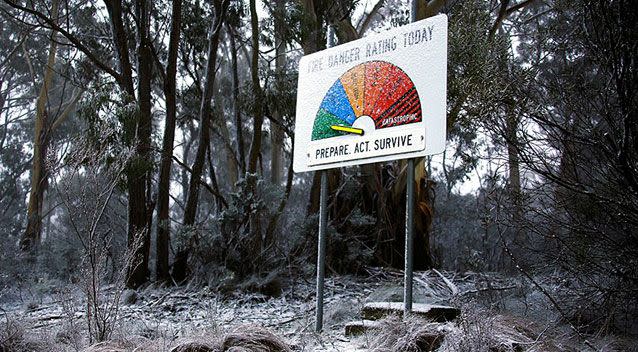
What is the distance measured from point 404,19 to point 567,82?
6739 mm

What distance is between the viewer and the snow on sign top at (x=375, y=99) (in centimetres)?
506

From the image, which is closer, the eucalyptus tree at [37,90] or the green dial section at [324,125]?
the green dial section at [324,125]

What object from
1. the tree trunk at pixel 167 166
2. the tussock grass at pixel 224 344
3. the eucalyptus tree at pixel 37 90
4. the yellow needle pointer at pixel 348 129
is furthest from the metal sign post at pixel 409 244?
the eucalyptus tree at pixel 37 90

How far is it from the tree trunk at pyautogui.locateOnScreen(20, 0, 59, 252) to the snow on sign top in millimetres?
9905

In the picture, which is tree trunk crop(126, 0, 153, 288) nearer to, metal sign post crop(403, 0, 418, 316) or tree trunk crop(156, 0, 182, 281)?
tree trunk crop(156, 0, 182, 281)

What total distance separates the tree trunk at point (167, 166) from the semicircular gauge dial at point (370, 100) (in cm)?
469

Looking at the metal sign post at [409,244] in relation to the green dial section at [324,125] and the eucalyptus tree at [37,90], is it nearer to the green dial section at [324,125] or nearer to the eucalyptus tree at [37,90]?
the green dial section at [324,125]

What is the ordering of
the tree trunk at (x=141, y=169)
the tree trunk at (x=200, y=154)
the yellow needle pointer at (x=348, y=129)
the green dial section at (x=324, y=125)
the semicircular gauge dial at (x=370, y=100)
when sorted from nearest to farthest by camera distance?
1. the semicircular gauge dial at (x=370, y=100)
2. the yellow needle pointer at (x=348, y=129)
3. the green dial section at (x=324, y=125)
4. the tree trunk at (x=141, y=169)
5. the tree trunk at (x=200, y=154)

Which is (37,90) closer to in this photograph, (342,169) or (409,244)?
(342,169)

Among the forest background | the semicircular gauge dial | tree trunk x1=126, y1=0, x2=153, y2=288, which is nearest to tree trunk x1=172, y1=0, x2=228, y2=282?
the forest background

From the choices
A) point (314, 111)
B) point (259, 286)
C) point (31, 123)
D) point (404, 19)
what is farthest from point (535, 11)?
point (31, 123)

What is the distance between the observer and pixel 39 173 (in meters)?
17.4

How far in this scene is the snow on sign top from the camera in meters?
5.06

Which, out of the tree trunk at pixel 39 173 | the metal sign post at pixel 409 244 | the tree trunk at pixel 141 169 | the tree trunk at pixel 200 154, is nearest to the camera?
the metal sign post at pixel 409 244
